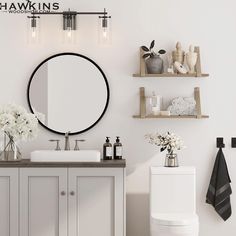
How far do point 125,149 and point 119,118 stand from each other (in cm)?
27

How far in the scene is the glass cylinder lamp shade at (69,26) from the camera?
4945 millimetres

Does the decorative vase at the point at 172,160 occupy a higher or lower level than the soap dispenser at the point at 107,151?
lower

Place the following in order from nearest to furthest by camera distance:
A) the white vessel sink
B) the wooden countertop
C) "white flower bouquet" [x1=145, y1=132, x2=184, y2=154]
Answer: the wooden countertop
the white vessel sink
"white flower bouquet" [x1=145, y1=132, x2=184, y2=154]

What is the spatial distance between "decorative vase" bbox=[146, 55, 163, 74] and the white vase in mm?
228

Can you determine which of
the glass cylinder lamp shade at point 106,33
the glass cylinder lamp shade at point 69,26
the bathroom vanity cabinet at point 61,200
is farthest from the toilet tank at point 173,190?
the glass cylinder lamp shade at point 69,26

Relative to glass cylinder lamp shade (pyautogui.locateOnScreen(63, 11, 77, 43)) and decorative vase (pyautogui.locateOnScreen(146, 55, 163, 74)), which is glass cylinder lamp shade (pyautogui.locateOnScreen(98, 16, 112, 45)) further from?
decorative vase (pyautogui.locateOnScreen(146, 55, 163, 74))

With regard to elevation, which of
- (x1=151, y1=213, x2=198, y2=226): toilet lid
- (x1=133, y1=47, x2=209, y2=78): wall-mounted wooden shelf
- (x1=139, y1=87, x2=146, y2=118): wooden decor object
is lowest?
(x1=151, y1=213, x2=198, y2=226): toilet lid

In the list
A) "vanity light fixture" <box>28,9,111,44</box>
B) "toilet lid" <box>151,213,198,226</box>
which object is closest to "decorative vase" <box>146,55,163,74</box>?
"vanity light fixture" <box>28,9,111,44</box>

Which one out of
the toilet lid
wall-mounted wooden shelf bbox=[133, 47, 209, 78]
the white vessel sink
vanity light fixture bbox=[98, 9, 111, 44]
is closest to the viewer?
the toilet lid

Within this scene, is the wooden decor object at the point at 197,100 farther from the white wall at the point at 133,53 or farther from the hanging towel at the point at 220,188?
the hanging towel at the point at 220,188

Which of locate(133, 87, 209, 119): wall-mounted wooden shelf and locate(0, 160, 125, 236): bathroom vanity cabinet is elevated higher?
locate(133, 87, 209, 119): wall-mounted wooden shelf

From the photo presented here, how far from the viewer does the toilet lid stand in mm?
4320

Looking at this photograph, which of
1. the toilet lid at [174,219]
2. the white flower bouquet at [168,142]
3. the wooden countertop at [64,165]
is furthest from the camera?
the white flower bouquet at [168,142]

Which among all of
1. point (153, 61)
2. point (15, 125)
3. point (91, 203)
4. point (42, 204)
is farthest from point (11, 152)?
point (153, 61)
